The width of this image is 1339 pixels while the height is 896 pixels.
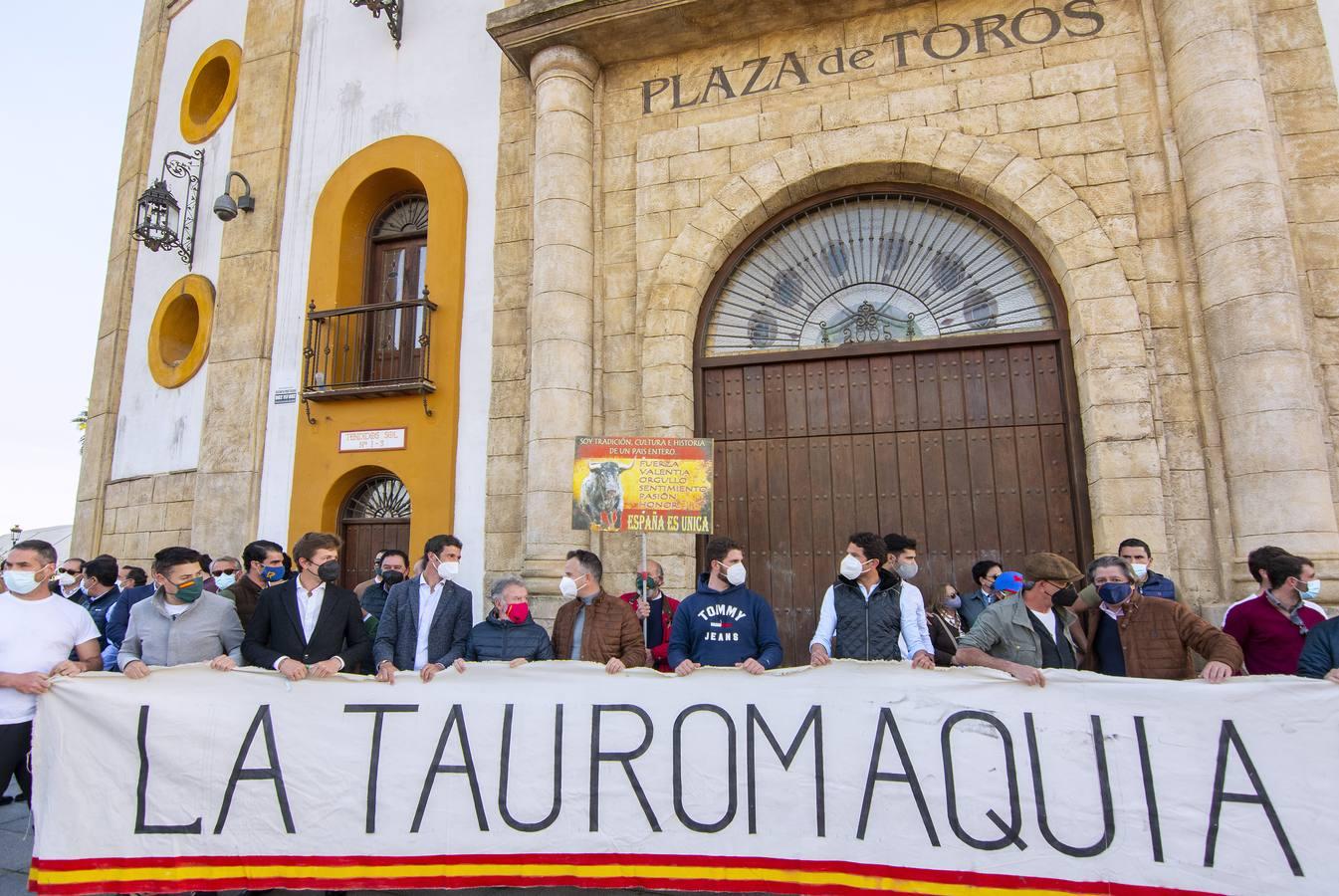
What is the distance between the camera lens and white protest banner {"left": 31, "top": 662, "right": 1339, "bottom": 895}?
3273 mm

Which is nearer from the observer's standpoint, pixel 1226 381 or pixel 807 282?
pixel 1226 381

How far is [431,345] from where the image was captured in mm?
8586

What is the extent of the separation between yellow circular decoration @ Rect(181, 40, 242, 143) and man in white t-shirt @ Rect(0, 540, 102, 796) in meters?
8.81

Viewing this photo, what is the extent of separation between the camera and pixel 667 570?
7.16 metres

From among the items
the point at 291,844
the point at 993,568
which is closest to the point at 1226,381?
the point at 993,568

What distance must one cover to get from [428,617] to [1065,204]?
610cm

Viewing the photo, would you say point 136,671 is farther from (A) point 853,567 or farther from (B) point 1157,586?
(B) point 1157,586

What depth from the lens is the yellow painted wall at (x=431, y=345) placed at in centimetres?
830

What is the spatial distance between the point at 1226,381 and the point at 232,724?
275 inches

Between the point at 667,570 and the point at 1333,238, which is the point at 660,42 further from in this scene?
the point at 1333,238

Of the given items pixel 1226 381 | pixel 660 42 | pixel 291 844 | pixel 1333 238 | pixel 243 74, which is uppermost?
pixel 243 74

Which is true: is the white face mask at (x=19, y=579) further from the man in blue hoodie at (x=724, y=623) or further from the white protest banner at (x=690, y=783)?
the man in blue hoodie at (x=724, y=623)

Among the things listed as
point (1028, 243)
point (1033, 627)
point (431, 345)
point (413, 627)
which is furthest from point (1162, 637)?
point (431, 345)

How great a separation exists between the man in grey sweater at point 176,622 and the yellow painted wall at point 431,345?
384 cm
